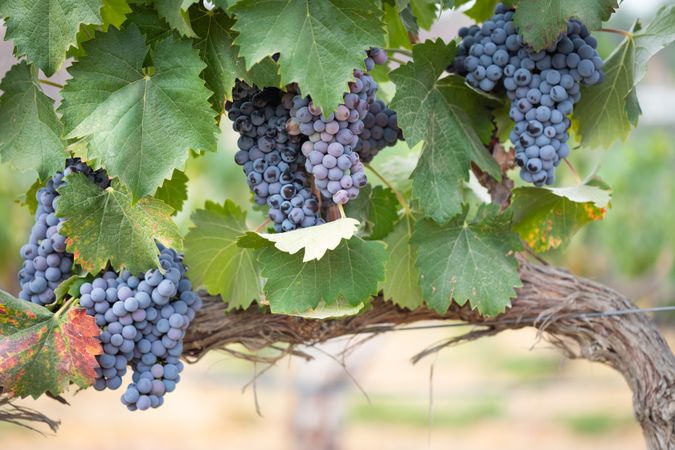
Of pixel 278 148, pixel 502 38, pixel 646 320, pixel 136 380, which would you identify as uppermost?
pixel 502 38

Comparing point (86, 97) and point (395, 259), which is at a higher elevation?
point (86, 97)

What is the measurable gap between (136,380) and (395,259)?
44 centimetres

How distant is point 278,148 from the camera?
108 cm

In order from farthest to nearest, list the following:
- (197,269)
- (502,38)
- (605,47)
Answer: (605,47)
(197,269)
(502,38)

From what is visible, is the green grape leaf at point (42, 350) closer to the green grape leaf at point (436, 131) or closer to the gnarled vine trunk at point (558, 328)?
the gnarled vine trunk at point (558, 328)

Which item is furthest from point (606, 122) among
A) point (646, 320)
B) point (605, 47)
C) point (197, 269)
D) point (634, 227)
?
point (634, 227)

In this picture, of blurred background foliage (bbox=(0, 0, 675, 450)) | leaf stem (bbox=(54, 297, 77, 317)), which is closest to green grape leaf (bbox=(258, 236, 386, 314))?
leaf stem (bbox=(54, 297, 77, 317))

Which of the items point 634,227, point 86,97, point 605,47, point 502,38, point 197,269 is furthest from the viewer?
point 634,227

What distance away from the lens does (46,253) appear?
1114 millimetres

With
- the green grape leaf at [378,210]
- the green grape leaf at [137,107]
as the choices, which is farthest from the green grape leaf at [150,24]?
the green grape leaf at [378,210]

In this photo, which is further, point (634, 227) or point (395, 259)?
point (634, 227)

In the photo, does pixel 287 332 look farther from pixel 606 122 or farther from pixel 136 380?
Answer: pixel 606 122

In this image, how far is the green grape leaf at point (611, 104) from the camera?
1182 millimetres

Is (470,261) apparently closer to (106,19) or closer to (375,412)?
(106,19)
